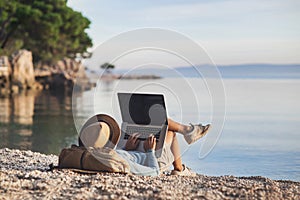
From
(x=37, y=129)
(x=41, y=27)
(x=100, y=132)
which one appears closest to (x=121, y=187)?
(x=100, y=132)

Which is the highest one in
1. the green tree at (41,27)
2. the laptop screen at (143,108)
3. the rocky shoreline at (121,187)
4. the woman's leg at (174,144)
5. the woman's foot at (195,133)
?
the green tree at (41,27)

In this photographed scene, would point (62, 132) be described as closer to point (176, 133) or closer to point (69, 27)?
point (176, 133)

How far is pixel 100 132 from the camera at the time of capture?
5.26 meters

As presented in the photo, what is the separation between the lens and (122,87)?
6.16m

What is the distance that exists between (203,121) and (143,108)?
0.73 m

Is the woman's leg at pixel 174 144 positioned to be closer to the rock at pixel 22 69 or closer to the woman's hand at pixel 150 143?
the woman's hand at pixel 150 143

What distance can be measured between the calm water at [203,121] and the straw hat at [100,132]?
0.46 m

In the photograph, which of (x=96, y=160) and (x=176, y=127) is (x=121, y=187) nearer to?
(x=96, y=160)

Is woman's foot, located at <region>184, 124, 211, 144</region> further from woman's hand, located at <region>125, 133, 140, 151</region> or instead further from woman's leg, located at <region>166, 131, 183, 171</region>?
woman's hand, located at <region>125, 133, 140, 151</region>

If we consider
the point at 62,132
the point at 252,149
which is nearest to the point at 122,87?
the point at 252,149

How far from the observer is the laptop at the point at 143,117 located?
5402mm

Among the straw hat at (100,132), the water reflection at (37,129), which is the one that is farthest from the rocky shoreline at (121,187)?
the water reflection at (37,129)

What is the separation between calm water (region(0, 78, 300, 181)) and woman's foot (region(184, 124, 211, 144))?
0.08m

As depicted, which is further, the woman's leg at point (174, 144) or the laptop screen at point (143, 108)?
the woman's leg at point (174, 144)
